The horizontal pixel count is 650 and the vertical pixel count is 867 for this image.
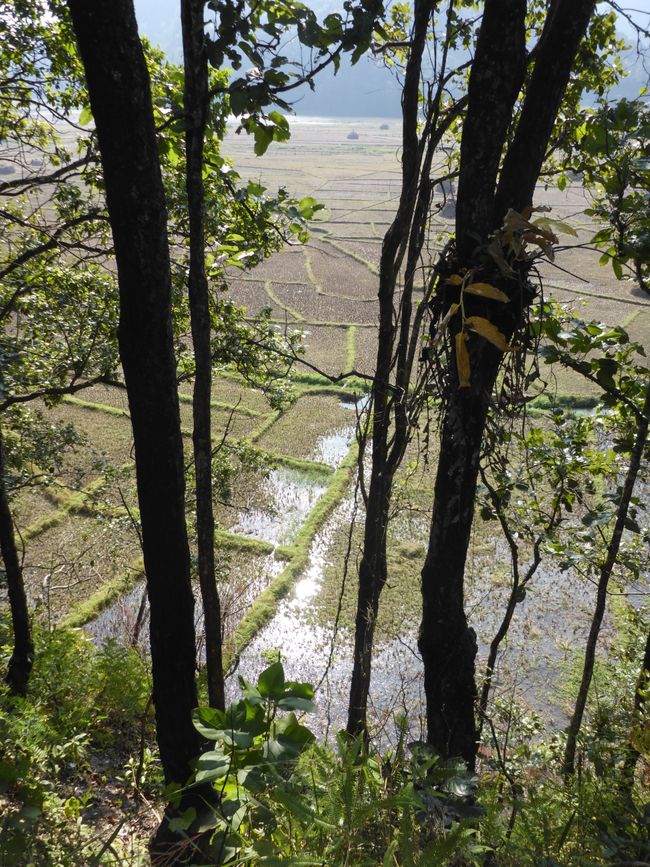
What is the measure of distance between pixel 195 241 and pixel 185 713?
186 centimetres

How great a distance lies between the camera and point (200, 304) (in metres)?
2.86

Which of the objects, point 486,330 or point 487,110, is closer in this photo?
point 486,330

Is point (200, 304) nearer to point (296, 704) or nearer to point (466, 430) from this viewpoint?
point (466, 430)

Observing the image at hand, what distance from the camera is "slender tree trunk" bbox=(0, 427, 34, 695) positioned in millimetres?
4841

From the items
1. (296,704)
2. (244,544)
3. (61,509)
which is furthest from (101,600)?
(296,704)

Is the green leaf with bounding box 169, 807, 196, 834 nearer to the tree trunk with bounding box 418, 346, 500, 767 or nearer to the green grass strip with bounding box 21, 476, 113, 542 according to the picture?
the tree trunk with bounding box 418, 346, 500, 767

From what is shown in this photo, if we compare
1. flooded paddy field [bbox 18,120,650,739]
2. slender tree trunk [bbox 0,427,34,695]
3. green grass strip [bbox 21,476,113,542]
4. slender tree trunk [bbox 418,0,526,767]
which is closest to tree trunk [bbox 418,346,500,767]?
slender tree trunk [bbox 418,0,526,767]

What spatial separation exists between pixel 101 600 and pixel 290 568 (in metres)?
2.61

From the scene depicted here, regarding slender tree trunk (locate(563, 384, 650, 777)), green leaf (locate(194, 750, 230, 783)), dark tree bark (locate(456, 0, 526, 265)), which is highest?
dark tree bark (locate(456, 0, 526, 265))

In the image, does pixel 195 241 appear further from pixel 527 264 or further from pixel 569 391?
pixel 569 391

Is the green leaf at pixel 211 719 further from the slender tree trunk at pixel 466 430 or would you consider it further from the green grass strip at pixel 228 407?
the green grass strip at pixel 228 407

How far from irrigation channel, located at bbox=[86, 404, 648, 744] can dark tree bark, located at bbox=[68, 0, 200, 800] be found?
4.25 m

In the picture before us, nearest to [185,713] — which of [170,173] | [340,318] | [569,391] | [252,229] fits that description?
[252,229]

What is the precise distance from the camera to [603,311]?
20.0 meters
